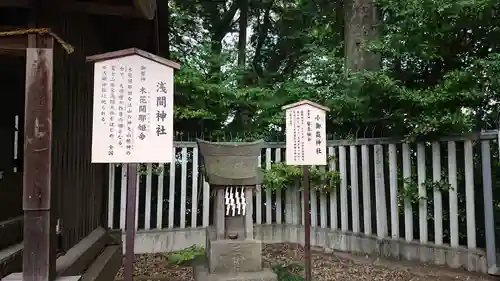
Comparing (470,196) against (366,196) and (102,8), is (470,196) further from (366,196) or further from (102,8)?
(102,8)

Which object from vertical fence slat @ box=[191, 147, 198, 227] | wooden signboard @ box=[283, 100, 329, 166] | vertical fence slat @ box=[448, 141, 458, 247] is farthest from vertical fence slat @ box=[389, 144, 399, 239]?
vertical fence slat @ box=[191, 147, 198, 227]

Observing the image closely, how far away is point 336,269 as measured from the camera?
6367mm

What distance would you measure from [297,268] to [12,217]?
4.08m

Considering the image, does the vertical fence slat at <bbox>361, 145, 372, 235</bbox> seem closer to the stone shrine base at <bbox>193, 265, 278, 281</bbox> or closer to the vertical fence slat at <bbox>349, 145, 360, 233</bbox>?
the vertical fence slat at <bbox>349, 145, 360, 233</bbox>

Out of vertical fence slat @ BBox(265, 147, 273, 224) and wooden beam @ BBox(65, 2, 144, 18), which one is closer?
wooden beam @ BBox(65, 2, 144, 18)

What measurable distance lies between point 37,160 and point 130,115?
0.70m

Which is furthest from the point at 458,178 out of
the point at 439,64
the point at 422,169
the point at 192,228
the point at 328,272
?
the point at 192,228

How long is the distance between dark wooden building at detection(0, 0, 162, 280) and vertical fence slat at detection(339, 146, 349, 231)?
4051mm

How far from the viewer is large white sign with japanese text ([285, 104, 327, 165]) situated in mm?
5309

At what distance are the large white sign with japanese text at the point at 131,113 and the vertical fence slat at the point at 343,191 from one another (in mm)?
5124

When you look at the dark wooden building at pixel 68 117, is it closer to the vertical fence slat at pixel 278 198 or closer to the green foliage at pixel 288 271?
the green foliage at pixel 288 271

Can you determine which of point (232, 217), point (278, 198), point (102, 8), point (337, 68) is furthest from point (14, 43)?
point (278, 198)

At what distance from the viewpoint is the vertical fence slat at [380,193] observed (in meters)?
6.83

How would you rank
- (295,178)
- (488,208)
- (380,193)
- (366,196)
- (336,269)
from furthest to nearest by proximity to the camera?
(295,178), (366,196), (380,193), (336,269), (488,208)
